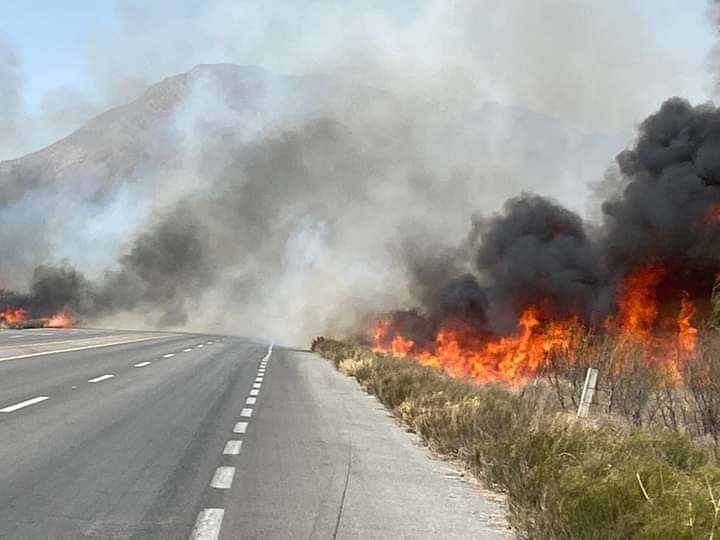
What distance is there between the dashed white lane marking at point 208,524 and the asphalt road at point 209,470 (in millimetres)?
12

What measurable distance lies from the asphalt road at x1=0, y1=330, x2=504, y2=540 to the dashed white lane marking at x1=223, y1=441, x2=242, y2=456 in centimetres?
3

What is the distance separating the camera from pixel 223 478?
7.71 meters

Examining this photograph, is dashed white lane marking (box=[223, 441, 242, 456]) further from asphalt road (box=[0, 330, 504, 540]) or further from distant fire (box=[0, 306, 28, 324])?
distant fire (box=[0, 306, 28, 324])

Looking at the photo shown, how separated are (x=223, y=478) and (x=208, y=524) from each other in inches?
72.7

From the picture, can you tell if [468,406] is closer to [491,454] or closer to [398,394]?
[491,454]

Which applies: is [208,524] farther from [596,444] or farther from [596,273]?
[596,273]

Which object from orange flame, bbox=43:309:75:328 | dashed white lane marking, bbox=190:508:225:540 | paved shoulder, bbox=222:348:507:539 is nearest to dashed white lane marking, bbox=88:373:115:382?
paved shoulder, bbox=222:348:507:539

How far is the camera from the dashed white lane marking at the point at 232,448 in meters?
9.27

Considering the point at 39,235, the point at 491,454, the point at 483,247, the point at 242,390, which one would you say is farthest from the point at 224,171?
the point at 491,454

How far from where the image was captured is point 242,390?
17906 millimetres

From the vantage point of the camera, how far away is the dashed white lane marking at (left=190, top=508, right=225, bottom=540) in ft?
18.1

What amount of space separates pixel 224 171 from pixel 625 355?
115847 millimetres

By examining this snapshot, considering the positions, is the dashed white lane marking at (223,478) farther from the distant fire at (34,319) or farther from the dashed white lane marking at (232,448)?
Result: the distant fire at (34,319)

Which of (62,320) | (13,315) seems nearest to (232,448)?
(13,315)
